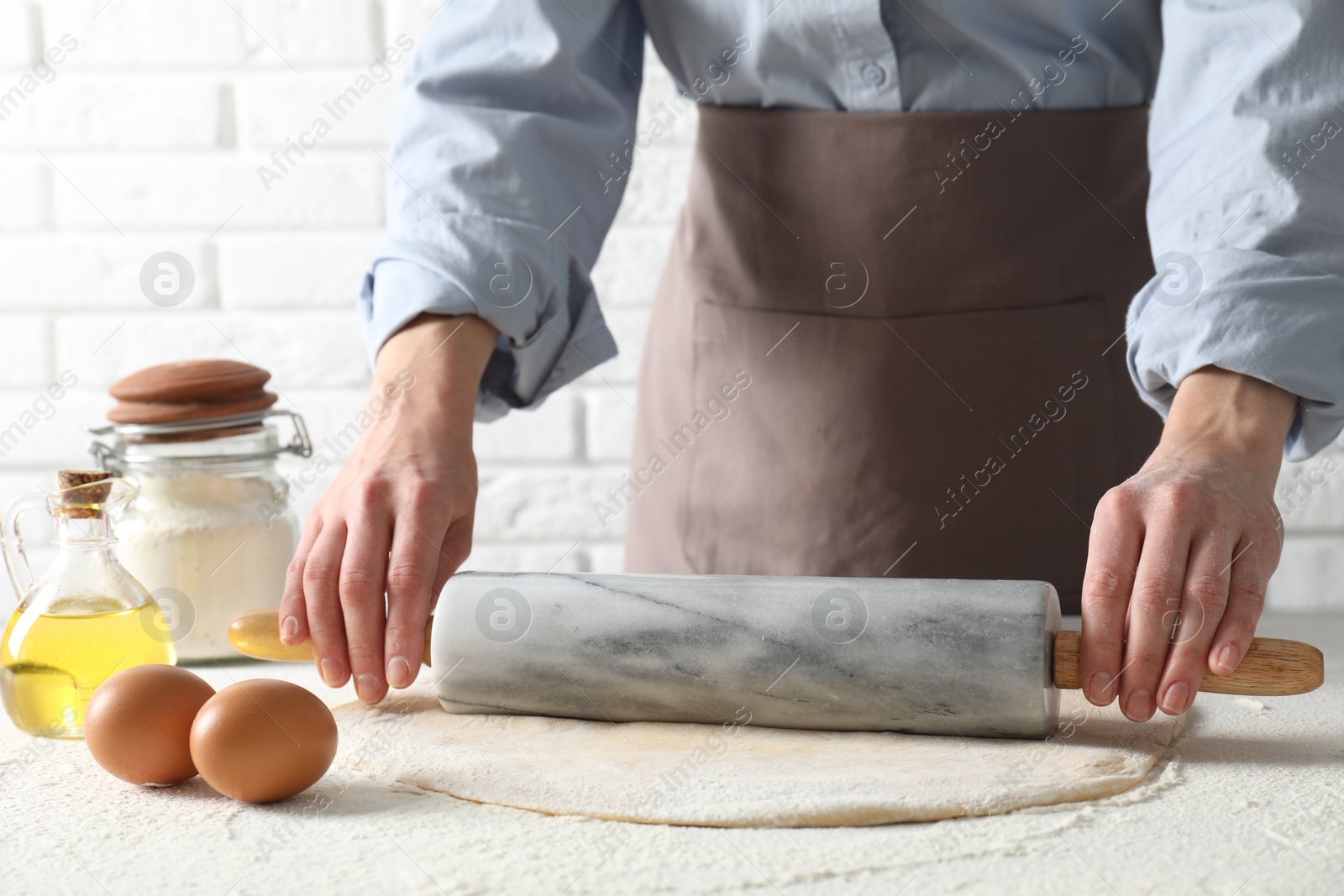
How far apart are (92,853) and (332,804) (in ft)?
0.35

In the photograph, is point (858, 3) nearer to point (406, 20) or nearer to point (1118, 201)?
point (1118, 201)

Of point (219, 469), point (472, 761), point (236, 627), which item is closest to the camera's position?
point (472, 761)

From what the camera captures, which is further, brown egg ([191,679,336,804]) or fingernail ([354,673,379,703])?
fingernail ([354,673,379,703])

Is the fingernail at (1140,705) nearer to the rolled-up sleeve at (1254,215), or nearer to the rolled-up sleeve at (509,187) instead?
the rolled-up sleeve at (1254,215)

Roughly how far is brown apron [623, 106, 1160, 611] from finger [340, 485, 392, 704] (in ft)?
1.23

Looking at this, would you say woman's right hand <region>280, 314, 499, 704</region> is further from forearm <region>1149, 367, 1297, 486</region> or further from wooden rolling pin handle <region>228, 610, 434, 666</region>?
forearm <region>1149, 367, 1297, 486</region>

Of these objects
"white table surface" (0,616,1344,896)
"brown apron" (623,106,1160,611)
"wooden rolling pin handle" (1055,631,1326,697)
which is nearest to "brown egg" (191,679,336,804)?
"white table surface" (0,616,1344,896)

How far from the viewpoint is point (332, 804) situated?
60 cm

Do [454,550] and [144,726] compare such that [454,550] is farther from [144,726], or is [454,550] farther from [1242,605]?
[1242,605]

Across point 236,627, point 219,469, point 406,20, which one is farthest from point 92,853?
point 406,20

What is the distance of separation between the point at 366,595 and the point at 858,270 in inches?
18.4

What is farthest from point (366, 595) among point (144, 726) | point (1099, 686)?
point (1099, 686)

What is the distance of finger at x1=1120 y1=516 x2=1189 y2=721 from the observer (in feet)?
2.07

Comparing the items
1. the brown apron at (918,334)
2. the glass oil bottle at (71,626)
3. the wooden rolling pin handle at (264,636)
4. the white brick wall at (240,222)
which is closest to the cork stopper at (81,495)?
the glass oil bottle at (71,626)
